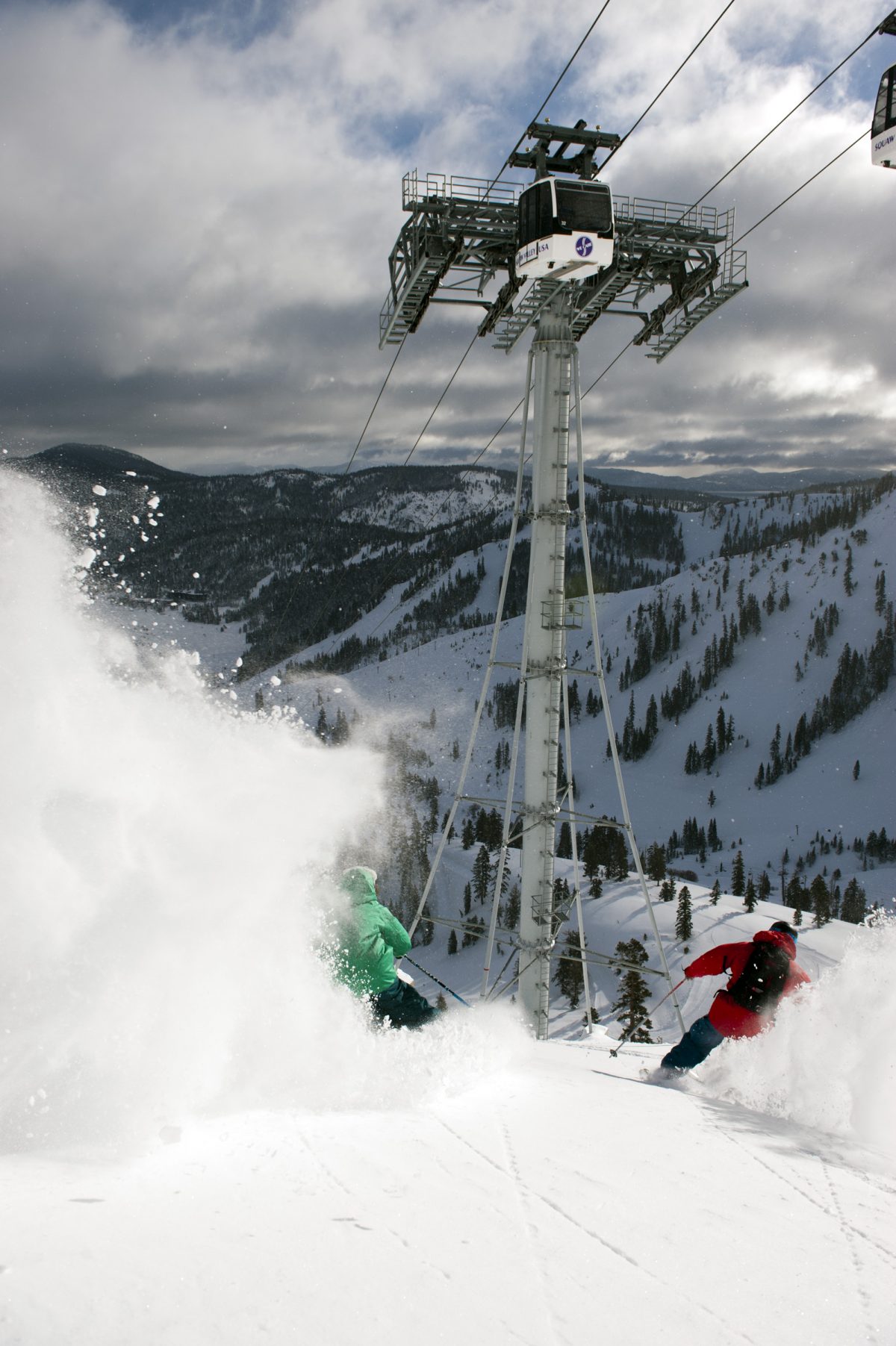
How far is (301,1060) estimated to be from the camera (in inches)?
256

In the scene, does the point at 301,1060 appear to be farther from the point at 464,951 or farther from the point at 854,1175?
the point at 464,951

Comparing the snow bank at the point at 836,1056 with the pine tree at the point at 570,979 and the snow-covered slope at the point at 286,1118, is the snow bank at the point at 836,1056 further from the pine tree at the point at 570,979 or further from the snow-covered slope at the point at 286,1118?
the pine tree at the point at 570,979

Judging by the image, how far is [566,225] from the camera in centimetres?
1273

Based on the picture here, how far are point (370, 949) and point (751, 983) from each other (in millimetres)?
3985

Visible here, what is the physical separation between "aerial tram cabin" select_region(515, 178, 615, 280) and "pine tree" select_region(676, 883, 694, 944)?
286 ft

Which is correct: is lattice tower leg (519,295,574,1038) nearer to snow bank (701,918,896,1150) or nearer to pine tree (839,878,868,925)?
snow bank (701,918,896,1150)

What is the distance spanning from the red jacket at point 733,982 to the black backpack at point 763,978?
0.04m

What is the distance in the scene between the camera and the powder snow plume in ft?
18.3

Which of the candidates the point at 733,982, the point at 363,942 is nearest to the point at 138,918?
the point at 363,942


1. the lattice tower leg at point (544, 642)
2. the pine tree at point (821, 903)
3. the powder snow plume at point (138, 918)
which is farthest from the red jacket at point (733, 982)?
the pine tree at point (821, 903)

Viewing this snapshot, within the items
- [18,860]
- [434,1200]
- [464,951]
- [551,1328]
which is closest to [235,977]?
[18,860]

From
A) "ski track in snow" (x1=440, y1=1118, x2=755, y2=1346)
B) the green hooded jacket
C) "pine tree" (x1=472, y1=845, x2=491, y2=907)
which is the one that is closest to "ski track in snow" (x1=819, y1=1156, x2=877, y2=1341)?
"ski track in snow" (x1=440, y1=1118, x2=755, y2=1346)

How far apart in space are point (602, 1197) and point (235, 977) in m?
3.25

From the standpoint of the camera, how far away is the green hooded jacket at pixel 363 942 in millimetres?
7695
